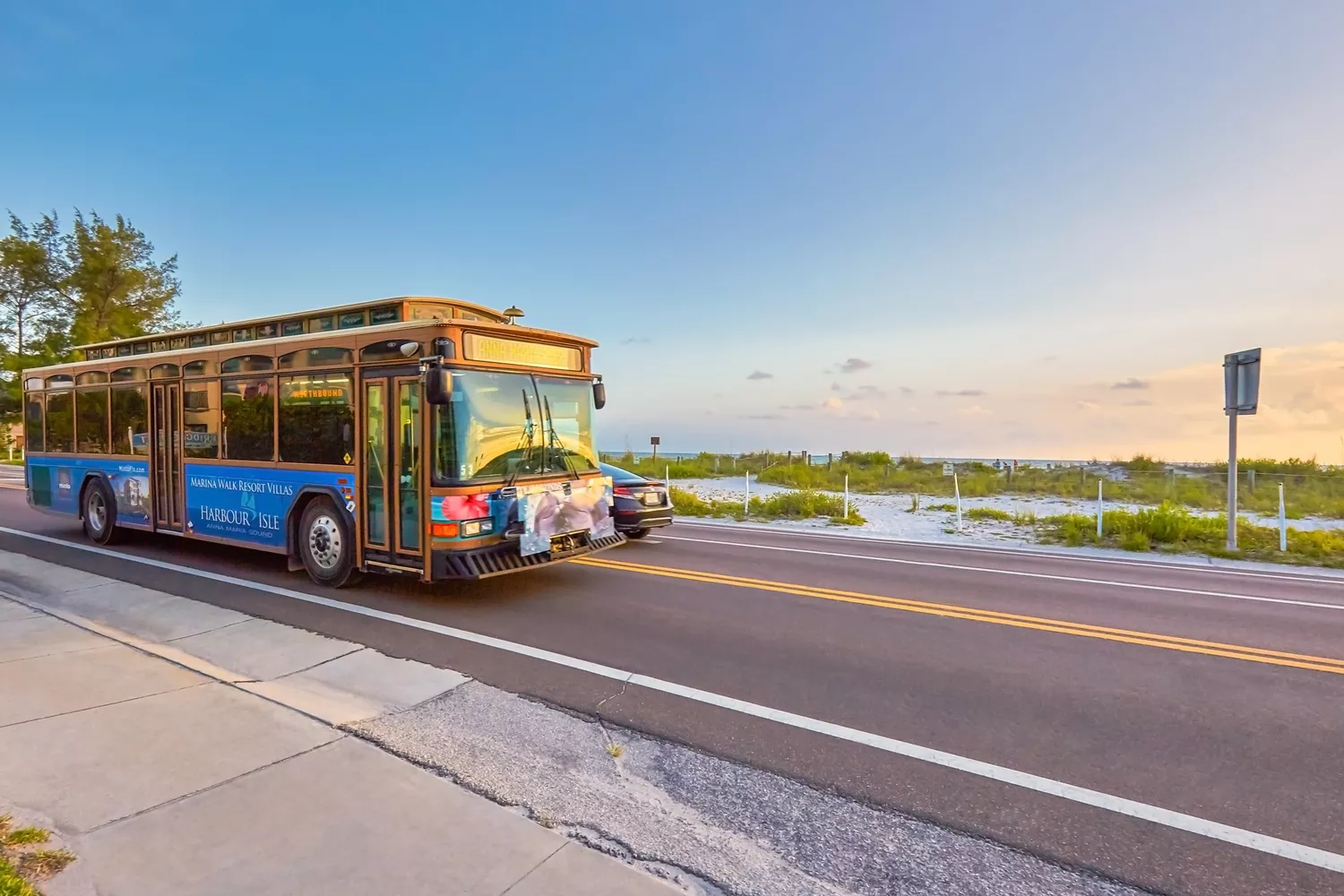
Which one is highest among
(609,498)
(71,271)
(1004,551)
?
(71,271)

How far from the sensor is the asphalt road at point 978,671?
3.47 metres

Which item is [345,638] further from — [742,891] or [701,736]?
[742,891]

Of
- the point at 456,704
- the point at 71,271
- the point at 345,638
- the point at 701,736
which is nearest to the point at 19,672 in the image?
the point at 345,638

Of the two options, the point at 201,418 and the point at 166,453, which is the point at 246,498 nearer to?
the point at 201,418

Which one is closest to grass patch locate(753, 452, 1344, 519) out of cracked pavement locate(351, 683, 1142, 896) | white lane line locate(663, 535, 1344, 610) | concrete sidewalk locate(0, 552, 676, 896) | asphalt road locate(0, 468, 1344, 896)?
white lane line locate(663, 535, 1344, 610)

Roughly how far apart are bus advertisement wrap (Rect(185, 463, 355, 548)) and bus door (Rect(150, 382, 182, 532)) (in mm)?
403

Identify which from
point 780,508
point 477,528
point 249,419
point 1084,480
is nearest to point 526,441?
point 477,528

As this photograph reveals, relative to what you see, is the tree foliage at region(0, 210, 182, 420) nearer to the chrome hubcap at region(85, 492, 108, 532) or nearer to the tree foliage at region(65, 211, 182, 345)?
the tree foliage at region(65, 211, 182, 345)

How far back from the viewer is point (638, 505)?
38.8 feet

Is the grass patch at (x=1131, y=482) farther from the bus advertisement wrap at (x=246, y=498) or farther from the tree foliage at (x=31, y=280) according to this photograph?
the tree foliage at (x=31, y=280)

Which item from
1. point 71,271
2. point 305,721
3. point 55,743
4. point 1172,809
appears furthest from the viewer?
point 71,271

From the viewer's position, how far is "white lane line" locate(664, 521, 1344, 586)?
34.3ft

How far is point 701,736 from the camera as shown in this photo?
4.27 meters

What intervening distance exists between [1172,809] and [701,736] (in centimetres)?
253
